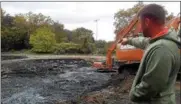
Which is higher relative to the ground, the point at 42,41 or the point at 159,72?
the point at 159,72

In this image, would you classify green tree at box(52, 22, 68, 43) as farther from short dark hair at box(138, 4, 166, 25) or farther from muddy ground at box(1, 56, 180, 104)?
short dark hair at box(138, 4, 166, 25)

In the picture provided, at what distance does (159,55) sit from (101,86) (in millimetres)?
11217

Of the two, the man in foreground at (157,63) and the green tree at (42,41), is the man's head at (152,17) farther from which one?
the green tree at (42,41)

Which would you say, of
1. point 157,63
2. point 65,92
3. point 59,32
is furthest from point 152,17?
point 59,32

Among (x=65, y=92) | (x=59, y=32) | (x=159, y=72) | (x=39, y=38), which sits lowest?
(x=65, y=92)

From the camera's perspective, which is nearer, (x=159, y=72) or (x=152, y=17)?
(x=159, y=72)

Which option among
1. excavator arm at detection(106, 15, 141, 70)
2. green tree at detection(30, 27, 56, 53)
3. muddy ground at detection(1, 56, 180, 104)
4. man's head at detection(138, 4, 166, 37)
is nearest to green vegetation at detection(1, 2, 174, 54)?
green tree at detection(30, 27, 56, 53)

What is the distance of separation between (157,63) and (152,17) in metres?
0.36

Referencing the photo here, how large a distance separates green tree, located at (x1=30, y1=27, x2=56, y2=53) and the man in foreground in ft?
135

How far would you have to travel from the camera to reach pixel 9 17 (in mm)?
52562

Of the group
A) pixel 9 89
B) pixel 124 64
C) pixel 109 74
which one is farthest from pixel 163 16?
pixel 109 74

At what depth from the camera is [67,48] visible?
45.5 metres

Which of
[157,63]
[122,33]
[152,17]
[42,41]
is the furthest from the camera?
[42,41]

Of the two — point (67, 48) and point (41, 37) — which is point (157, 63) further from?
point (67, 48)
